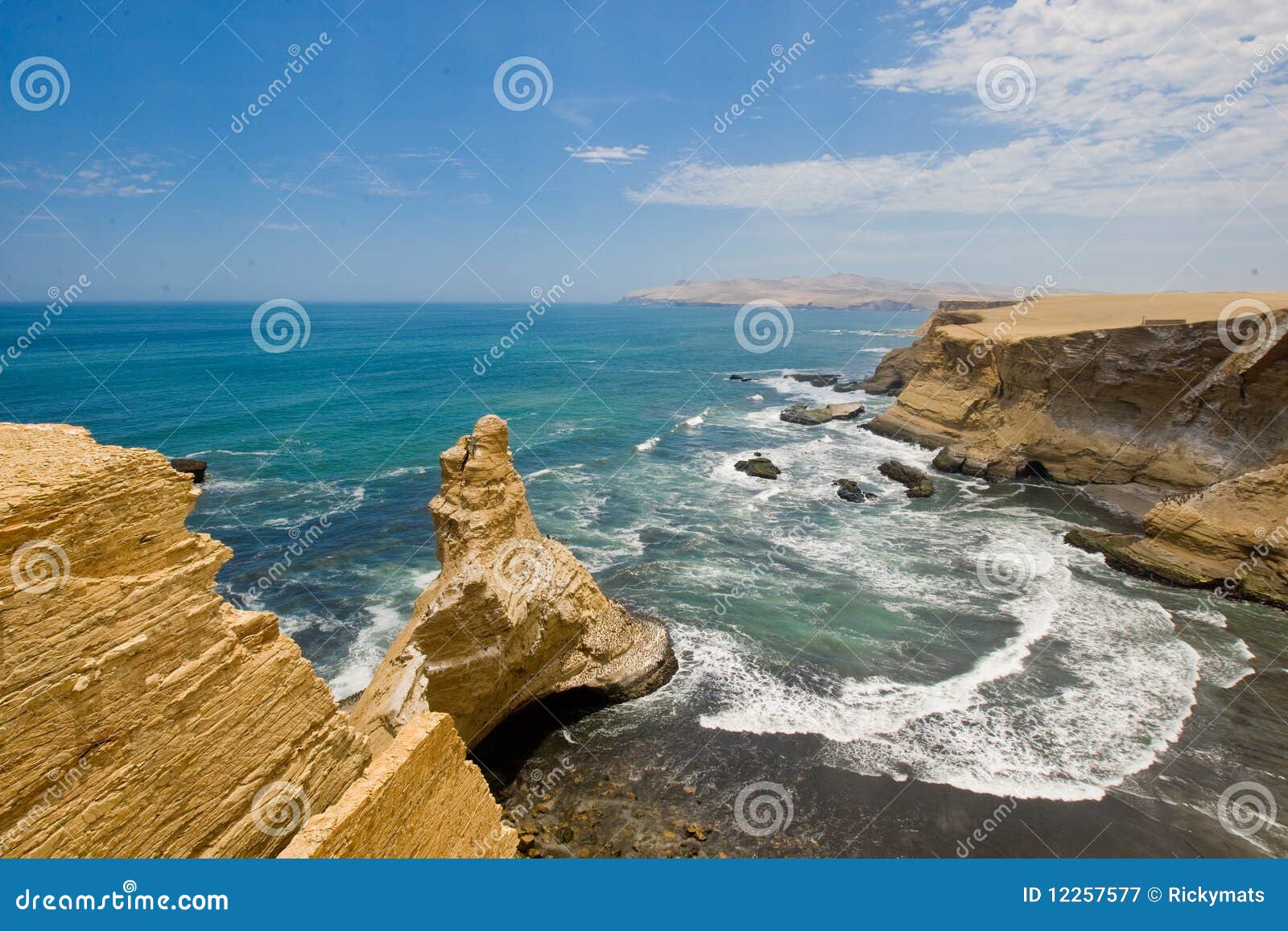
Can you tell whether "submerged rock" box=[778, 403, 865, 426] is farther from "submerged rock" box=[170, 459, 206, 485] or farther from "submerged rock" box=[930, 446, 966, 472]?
"submerged rock" box=[170, 459, 206, 485]

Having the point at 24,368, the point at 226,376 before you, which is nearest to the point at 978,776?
the point at 226,376

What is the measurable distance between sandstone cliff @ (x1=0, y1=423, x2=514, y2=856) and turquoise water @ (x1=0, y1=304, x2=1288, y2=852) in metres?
9.25

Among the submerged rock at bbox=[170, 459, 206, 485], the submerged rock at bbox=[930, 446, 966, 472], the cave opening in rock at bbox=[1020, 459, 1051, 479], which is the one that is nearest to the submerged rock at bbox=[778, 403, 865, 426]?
the submerged rock at bbox=[930, 446, 966, 472]

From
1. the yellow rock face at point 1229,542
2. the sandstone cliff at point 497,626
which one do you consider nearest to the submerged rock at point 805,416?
the yellow rock face at point 1229,542

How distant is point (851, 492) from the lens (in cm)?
3334

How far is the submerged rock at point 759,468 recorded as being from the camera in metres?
37.2

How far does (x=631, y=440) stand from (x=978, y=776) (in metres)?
34.5

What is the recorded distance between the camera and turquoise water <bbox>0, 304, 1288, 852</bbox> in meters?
15.5

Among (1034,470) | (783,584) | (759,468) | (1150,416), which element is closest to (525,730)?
(783,584)

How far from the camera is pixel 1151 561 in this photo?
77.3ft

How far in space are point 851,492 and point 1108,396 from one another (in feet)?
48.8

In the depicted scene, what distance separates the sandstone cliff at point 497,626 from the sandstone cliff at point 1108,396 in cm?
2857

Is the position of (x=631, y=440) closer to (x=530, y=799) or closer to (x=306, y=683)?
(x=530, y=799)

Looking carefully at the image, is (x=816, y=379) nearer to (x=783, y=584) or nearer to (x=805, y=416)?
(x=805, y=416)
